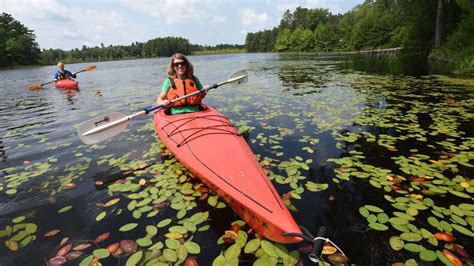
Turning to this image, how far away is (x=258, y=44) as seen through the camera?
440 ft

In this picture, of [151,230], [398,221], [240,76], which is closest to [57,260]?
[151,230]

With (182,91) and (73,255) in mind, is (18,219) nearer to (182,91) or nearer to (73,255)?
(73,255)

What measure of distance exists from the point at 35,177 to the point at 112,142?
187 cm

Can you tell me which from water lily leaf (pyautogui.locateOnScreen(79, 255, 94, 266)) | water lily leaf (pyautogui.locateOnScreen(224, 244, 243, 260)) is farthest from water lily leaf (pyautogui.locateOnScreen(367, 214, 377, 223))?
water lily leaf (pyautogui.locateOnScreen(79, 255, 94, 266))

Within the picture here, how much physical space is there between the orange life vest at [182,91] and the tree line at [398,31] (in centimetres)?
1625

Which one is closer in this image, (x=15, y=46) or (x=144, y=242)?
(x=144, y=242)

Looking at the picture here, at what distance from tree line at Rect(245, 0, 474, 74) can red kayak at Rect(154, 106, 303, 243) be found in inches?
657

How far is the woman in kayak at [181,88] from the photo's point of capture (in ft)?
19.4

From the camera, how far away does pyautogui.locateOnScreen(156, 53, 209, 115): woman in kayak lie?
19.4 feet

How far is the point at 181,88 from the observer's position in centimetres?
590

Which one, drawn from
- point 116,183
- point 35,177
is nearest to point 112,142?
point 35,177

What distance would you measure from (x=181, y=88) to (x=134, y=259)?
4.00 m

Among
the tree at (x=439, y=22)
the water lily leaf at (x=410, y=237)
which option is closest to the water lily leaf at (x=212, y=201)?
the water lily leaf at (x=410, y=237)

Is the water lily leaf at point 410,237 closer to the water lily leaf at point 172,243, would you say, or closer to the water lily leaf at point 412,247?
the water lily leaf at point 412,247
